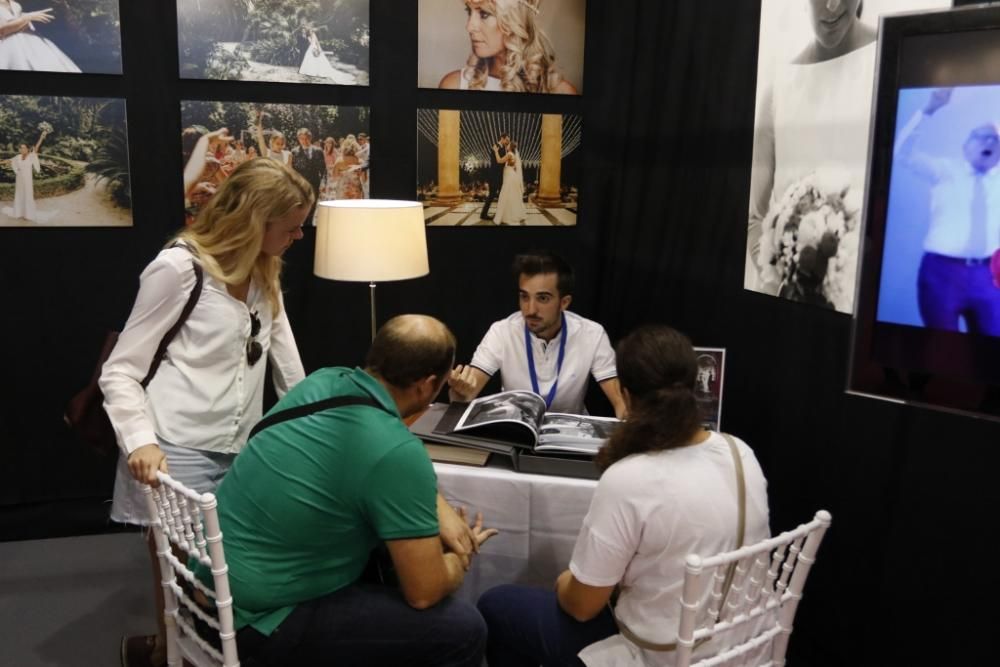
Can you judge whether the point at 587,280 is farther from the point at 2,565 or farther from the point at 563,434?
the point at 2,565

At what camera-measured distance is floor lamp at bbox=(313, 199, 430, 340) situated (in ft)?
9.02

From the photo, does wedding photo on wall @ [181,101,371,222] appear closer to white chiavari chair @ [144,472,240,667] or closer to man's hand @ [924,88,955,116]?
white chiavari chair @ [144,472,240,667]

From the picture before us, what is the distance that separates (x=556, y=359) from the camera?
114 inches

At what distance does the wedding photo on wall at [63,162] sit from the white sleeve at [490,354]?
59.1 inches

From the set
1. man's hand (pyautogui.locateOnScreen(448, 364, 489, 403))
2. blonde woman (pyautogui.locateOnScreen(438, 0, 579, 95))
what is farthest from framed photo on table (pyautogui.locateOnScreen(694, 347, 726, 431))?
blonde woman (pyautogui.locateOnScreen(438, 0, 579, 95))

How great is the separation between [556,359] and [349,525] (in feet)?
4.80

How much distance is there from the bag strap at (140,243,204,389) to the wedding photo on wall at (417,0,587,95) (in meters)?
1.71

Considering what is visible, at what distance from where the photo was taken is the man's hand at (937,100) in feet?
4.36

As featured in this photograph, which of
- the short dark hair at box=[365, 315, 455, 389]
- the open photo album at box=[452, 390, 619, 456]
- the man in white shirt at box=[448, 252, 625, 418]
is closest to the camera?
the short dark hair at box=[365, 315, 455, 389]

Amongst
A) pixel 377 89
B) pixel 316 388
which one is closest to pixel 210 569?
pixel 316 388

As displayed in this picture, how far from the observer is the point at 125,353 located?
189 cm

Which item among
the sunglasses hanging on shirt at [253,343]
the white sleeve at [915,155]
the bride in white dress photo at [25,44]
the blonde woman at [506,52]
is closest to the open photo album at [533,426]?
the sunglasses hanging on shirt at [253,343]

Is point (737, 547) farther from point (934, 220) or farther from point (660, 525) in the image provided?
point (934, 220)

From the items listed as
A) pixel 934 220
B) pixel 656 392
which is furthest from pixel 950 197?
pixel 656 392
